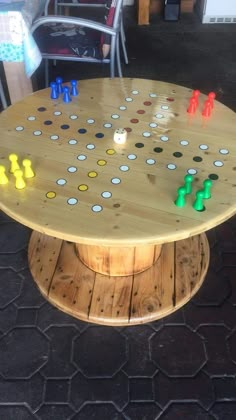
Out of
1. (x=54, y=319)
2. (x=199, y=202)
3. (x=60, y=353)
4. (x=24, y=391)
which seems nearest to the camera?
(x=199, y=202)

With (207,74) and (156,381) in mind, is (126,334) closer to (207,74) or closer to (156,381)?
(156,381)

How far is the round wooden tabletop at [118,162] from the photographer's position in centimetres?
119

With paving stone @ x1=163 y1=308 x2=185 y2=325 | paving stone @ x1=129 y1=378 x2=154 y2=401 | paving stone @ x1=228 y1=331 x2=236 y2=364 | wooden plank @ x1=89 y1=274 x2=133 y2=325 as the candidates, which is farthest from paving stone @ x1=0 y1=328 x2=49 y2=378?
paving stone @ x1=228 y1=331 x2=236 y2=364

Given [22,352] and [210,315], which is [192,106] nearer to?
[210,315]

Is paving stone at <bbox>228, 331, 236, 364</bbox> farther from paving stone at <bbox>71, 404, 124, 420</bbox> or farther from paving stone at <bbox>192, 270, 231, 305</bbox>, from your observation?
paving stone at <bbox>71, 404, 124, 420</bbox>

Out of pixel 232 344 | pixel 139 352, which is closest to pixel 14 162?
pixel 139 352

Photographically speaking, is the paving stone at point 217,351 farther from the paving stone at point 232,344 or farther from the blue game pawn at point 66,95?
the blue game pawn at point 66,95

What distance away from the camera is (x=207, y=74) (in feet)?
10.6

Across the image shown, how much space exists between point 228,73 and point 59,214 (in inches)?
100

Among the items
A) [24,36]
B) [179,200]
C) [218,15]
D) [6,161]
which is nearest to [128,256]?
[179,200]

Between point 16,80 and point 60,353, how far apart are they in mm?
1705

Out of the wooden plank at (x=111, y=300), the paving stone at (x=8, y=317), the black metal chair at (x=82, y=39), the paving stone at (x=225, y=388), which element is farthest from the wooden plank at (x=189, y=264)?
the black metal chair at (x=82, y=39)

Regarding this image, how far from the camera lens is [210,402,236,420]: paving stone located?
4.49 feet

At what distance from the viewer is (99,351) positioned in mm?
1536
